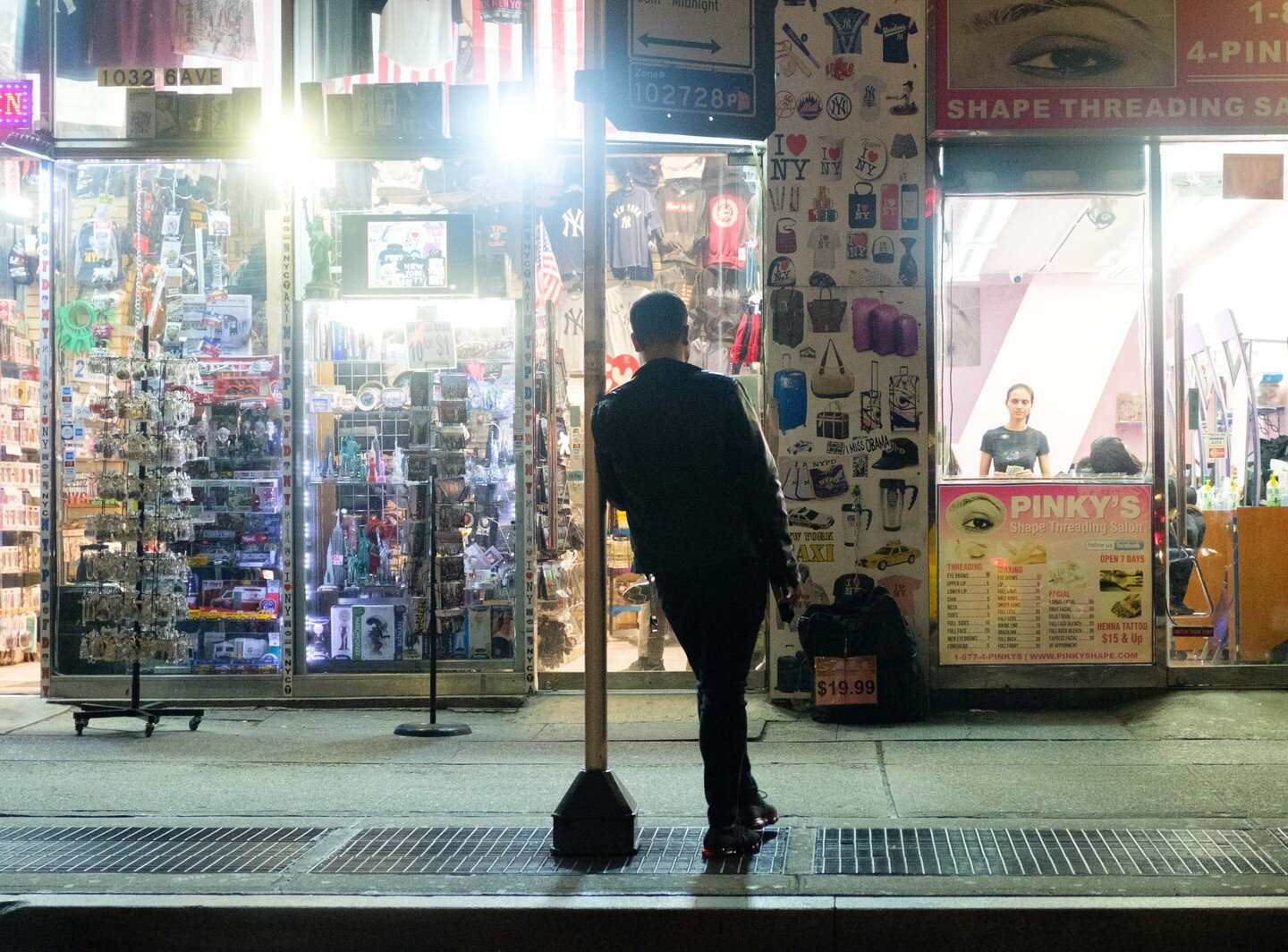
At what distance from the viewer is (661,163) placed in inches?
357

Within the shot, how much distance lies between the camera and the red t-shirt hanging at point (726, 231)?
8945 millimetres

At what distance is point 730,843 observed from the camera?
5.22m

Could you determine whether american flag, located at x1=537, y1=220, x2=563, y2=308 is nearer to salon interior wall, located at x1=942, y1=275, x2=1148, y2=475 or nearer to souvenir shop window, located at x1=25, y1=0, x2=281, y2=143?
souvenir shop window, located at x1=25, y1=0, x2=281, y2=143

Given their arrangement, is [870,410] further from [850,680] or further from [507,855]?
[507,855]

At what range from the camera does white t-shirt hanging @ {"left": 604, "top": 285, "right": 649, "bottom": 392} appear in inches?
362

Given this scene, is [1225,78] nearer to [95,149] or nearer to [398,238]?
[398,238]

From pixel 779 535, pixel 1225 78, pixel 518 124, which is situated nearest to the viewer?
pixel 779 535

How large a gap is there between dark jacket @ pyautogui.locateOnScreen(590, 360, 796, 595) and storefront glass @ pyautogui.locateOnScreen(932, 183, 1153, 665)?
337 centimetres

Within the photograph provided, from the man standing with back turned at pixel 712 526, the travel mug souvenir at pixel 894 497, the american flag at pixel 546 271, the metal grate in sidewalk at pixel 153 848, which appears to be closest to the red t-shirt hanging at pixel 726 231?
the american flag at pixel 546 271

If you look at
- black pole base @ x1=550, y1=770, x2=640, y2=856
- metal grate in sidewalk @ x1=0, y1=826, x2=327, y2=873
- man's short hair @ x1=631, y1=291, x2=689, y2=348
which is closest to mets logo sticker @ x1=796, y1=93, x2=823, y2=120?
man's short hair @ x1=631, y1=291, x2=689, y2=348

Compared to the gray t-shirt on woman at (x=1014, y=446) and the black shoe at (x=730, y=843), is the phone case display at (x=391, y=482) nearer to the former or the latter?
the gray t-shirt on woman at (x=1014, y=446)

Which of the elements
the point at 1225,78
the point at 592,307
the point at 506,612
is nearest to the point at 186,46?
the point at 506,612

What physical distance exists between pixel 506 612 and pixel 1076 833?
447cm

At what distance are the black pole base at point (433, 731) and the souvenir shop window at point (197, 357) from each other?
143cm
